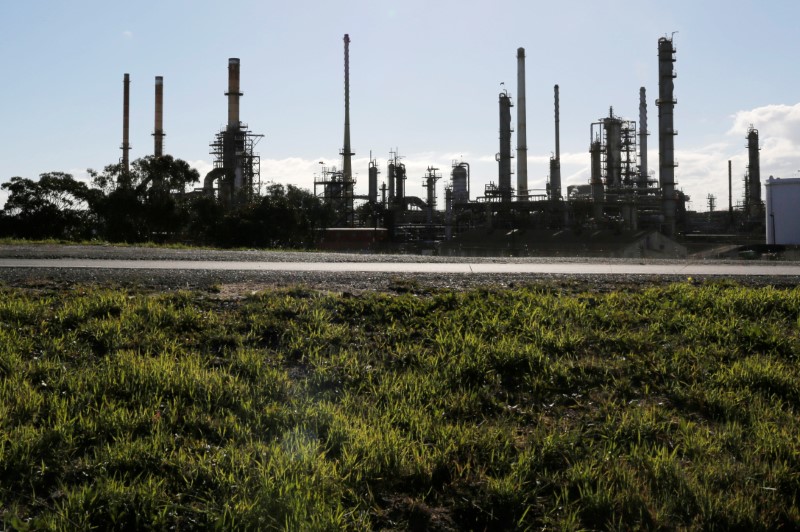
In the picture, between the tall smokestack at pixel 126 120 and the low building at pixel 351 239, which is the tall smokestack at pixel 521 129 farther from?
the tall smokestack at pixel 126 120

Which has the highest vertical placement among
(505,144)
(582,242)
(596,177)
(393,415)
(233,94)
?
(233,94)

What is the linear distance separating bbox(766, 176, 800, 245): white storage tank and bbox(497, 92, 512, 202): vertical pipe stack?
2676 cm

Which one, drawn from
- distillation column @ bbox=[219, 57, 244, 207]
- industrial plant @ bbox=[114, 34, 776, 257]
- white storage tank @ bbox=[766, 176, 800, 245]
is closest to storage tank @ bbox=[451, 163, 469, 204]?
industrial plant @ bbox=[114, 34, 776, 257]

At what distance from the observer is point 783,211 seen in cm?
3894

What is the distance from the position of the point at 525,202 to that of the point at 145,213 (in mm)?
27712

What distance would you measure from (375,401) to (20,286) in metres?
5.14

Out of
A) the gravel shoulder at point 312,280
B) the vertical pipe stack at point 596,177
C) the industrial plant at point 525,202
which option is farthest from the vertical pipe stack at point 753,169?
the gravel shoulder at point 312,280

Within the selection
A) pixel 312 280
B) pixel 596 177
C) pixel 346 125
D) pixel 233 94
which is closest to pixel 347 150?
pixel 346 125

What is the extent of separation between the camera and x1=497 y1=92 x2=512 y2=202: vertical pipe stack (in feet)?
210

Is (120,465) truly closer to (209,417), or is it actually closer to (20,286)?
(209,417)

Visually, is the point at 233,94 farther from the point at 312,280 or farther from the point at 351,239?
the point at 312,280

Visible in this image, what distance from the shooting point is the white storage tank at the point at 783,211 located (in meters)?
38.4

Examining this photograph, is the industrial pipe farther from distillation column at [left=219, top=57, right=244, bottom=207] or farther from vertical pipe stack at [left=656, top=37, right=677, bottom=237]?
distillation column at [left=219, top=57, right=244, bottom=207]

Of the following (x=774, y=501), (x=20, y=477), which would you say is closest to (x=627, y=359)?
(x=774, y=501)
